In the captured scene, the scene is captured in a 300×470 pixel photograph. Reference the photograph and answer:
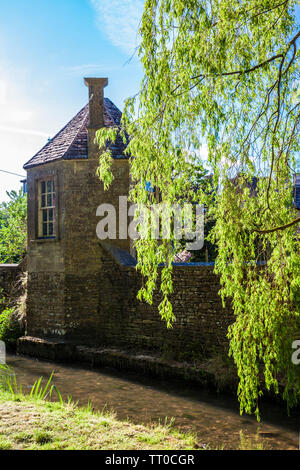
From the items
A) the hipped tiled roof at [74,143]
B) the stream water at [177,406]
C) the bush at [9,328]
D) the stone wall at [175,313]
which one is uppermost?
the hipped tiled roof at [74,143]

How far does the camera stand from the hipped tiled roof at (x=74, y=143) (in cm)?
1284

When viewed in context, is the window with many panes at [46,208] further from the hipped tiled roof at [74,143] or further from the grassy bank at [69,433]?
the grassy bank at [69,433]

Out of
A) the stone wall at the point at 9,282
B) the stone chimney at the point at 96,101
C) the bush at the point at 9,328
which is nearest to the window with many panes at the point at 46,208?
the stone chimney at the point at 96,101

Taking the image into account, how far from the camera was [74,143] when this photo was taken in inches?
518

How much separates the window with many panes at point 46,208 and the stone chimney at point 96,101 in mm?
2356

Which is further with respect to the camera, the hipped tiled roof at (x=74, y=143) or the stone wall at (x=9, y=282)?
the stone wall at (x=9, y=282)

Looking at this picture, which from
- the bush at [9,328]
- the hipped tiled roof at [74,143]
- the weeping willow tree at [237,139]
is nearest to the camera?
the weeping willow tree at [237,139]

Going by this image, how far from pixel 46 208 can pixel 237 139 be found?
9217 millimetres

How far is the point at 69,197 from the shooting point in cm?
1269

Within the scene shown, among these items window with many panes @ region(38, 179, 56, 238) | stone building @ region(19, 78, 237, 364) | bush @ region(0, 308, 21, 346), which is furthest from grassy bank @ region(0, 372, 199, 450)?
bush @ region(0, 308, 21, 346)

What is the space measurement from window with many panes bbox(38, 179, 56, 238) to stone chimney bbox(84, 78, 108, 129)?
7.73ft

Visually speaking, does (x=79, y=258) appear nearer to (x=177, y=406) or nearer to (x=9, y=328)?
(x=9, y=328)

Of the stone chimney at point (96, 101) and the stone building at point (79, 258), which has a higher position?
the stone chimney at point (96, 101)
